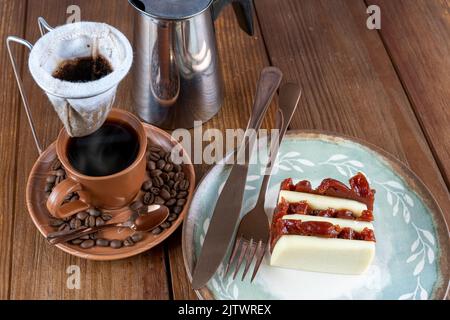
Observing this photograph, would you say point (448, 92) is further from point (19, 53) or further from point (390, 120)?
point (19, 53)

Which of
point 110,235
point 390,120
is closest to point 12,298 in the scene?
point 110,235

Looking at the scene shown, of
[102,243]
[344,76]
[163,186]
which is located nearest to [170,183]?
[163,186]

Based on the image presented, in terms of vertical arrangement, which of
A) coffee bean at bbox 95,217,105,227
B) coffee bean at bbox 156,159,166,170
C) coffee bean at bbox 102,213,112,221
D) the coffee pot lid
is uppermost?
the coffee pot lid

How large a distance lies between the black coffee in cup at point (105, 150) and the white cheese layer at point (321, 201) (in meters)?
0.18

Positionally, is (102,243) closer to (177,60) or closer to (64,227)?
(64,227)

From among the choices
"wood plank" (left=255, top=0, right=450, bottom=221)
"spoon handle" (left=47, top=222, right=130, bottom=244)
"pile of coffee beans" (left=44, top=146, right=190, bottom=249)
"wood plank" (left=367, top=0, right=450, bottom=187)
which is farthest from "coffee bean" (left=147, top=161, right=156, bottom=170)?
"wood plank" (left=367, top=0, right=450, bottom=187)

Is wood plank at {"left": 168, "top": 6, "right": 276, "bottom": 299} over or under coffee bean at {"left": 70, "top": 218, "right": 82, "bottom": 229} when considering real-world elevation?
over

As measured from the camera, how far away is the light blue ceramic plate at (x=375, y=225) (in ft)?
2.04

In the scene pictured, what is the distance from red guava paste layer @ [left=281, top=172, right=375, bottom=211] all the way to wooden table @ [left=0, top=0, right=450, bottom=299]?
0.11 m

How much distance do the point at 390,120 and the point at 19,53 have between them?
548mm

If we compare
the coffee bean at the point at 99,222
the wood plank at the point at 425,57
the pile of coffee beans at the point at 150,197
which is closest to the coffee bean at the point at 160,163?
the pile of coffee beans at the point at 150,197

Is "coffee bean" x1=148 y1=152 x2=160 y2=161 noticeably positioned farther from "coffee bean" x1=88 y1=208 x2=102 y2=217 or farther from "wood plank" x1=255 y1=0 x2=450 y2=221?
"wood plank" x1=255 y1=0 x2=450 y2=221

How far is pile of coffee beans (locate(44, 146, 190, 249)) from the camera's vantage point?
65 cm

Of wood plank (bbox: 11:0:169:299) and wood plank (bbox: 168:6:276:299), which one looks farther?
wood plank (bbox: 168:6:276:299)
